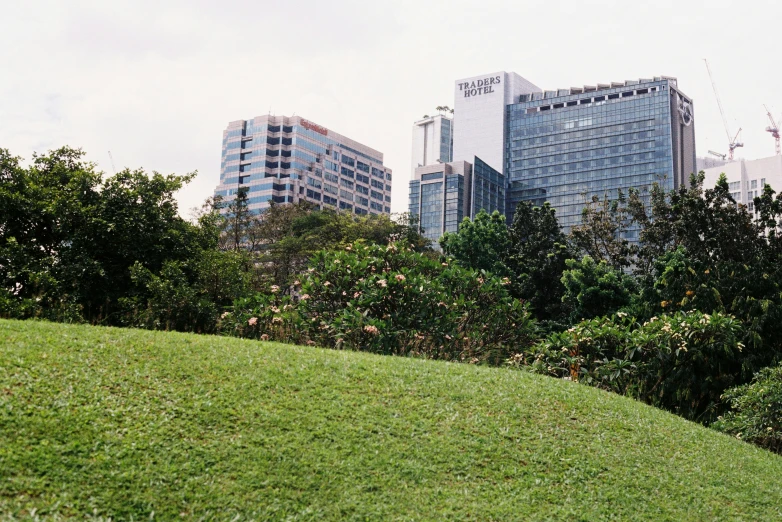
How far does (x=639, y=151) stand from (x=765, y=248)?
379 feet

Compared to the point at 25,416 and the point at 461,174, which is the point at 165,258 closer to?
the point at 25,416

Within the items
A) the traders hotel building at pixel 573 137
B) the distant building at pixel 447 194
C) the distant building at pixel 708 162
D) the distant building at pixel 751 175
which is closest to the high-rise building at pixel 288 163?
the distant building at pixel 447 194

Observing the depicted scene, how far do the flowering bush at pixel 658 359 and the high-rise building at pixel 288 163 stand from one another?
95.7 meters

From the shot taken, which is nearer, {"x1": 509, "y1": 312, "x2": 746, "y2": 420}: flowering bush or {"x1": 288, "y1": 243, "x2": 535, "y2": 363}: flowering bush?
{"x1": 288, "y1": 243, "x2": 535, "y2": 363}: flowering bush

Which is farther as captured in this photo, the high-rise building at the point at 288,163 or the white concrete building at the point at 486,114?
the white concrete building at the point at 486,114

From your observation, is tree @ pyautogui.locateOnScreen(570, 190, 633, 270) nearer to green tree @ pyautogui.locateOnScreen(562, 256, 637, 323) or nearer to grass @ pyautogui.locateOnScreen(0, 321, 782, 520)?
green tree @ pyautogui.locateOnScreen(562, 256, 637, 323)

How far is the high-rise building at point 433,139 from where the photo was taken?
6415 inches

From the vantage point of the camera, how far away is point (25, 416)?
5105 millimetres

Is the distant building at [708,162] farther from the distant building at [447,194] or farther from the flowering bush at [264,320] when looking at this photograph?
the flowering bush at [264,320]

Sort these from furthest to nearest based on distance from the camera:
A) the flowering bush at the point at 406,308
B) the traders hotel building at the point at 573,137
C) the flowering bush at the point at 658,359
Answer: the traders hotel building at the point at 573,137, the flowering bush at the point at 658,359, the flowering bush at the point at 406,308

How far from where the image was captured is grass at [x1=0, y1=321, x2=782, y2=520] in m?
4.80

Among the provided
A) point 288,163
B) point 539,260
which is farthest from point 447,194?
point 539,260

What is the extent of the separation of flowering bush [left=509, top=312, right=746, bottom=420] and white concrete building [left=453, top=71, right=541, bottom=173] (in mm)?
131936

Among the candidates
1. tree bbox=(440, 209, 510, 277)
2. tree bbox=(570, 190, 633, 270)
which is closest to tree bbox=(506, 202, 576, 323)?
tree bbox=(440, 209, 510, 277)
